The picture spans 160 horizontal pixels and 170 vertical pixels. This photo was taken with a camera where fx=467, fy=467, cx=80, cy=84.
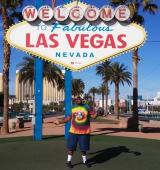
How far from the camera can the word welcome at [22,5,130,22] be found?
17.9 m

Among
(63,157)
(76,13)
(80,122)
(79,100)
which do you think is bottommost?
(63,157)

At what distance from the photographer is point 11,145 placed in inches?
614

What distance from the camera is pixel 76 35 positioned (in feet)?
59.5

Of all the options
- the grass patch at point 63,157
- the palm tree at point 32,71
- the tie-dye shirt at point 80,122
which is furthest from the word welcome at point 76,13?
the palm tree at point 32,71

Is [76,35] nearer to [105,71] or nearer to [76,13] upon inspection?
[76,13]

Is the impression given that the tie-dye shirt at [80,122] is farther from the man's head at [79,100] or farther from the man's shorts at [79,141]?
the man's head at [79,100]

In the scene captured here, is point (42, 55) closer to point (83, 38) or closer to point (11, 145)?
point (83, 38)

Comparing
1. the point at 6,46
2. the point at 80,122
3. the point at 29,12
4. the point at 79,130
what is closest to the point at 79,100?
the point at 80,122

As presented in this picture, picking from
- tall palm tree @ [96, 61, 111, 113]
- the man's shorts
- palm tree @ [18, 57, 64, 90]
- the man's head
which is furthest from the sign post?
tall palm tree @ [96, 61, 111, 113]

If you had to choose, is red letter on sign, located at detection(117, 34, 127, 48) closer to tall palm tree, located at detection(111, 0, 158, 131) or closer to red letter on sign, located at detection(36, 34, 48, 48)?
red letter on sign, located at detection(36, 34, 48, 48)

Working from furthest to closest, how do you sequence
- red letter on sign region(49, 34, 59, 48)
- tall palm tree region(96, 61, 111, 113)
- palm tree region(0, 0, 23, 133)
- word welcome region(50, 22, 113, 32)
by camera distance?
tall palm tree region(96, 61, 111, 113) → palm tree region(0, 0, 23, 133) → red letter on sign region(49, 34, 59, 48) → word welcome region(50, 22, 113, 32)

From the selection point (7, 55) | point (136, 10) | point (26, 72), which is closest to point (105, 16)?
point (7, 55)

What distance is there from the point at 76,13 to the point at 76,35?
33.3 inches

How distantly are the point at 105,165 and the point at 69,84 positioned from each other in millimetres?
7504
